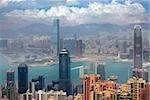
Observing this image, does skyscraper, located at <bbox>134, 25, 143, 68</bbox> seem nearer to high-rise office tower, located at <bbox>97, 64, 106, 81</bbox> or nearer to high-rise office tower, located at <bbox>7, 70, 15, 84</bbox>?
high-rise office tower, located at <bbox>97, 64, 106, 81</bbox>

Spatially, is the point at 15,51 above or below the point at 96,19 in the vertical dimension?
below

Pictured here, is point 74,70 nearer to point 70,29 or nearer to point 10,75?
point 70,29

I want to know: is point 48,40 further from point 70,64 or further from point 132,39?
point 132,39

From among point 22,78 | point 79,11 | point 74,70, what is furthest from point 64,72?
point 79,11

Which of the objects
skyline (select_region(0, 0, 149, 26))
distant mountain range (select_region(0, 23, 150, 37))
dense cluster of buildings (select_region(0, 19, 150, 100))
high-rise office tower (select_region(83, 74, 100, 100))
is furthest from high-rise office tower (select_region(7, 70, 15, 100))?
high-rise office tower (select_region(83, 74, 100, 100))

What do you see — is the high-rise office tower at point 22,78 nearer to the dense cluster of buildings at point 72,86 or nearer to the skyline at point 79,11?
the dense cluster of buildings at point 72,86

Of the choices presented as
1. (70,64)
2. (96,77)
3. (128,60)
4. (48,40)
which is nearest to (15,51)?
(48,40)
